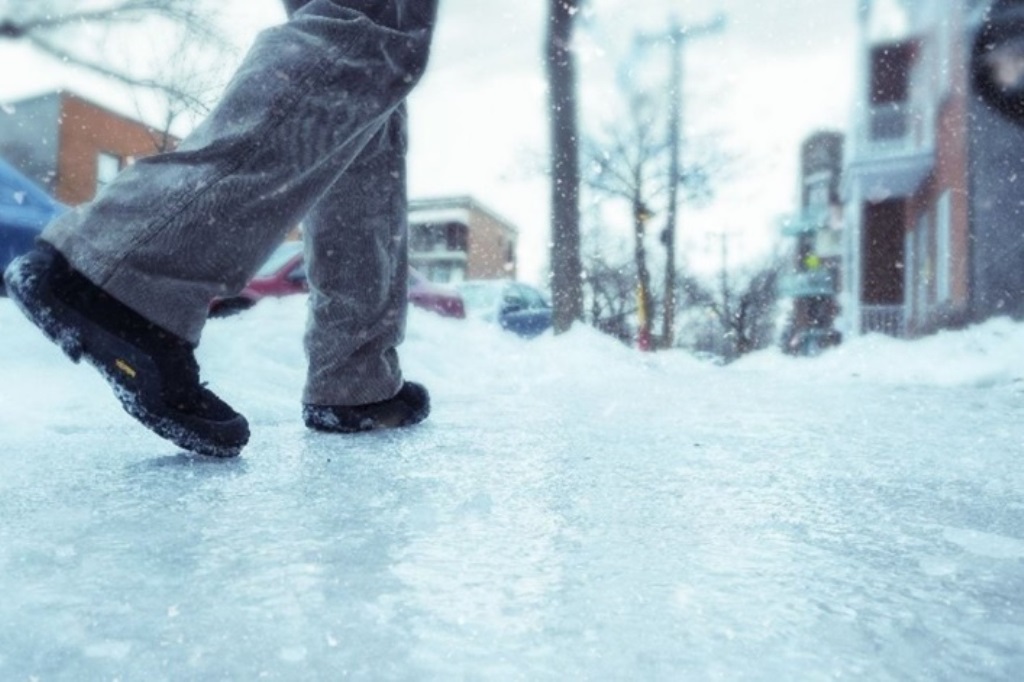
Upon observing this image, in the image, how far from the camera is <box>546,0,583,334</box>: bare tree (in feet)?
25.4

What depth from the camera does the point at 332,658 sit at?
1.60 ft

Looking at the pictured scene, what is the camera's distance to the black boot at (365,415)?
59.6 inches

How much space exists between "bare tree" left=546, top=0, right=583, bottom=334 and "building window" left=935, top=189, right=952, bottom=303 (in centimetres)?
474

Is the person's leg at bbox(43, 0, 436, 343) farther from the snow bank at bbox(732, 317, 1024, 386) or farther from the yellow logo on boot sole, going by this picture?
the snow bank at bbox(732, 317, 1024, 386)

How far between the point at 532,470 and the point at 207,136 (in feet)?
1.88

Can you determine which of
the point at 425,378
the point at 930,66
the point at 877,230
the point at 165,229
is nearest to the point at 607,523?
the point at 165,229

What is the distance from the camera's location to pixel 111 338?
104 cm

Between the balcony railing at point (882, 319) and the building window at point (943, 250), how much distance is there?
129 inches

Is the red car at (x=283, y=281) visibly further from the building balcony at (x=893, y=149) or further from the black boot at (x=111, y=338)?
the building balcony at (x=893, y=149)

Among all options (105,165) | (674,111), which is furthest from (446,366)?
(105,165)

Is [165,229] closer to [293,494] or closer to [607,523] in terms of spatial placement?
[293,494]

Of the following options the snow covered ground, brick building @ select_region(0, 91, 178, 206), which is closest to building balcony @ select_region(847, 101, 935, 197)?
the snow covered ground

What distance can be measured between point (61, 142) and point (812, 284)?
2442cm

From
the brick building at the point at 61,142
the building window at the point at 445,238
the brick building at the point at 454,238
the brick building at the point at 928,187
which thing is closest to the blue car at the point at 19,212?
the brick building at the point at 928,187
